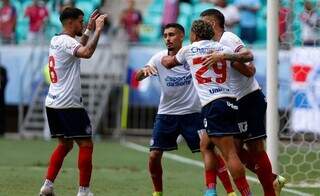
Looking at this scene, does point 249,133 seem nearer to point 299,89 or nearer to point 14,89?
point 299,89

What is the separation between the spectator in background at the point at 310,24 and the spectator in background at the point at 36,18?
455 inches

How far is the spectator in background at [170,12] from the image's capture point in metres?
25.9

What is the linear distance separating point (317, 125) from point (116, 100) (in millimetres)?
9683

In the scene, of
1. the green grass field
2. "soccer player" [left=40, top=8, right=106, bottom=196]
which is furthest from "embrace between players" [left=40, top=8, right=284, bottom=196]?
the green grass field

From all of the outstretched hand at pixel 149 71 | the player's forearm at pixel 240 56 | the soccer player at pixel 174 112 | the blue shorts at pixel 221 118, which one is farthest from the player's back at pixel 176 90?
the blue shorts at pixel 221 118

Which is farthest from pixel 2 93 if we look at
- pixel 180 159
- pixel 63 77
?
pixel 63 77

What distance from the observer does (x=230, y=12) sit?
24.0 m

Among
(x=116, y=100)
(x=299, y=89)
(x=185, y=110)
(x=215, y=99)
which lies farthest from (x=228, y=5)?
(x=215, y=99)

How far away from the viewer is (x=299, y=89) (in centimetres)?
1753

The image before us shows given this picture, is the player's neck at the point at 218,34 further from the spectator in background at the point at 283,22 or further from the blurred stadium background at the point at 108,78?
the blurred stadium background at the point at 108,78

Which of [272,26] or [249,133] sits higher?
[272,26]

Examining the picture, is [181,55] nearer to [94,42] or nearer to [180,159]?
[94,42]

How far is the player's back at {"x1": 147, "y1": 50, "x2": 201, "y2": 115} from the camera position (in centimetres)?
1237

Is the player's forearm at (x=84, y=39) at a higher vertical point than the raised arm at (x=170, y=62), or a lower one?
higher
